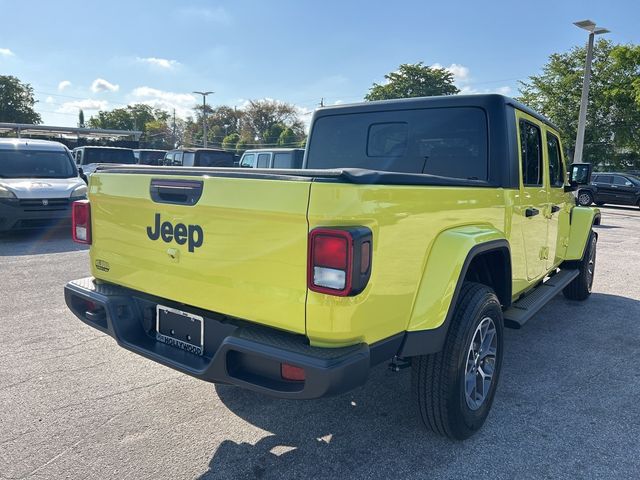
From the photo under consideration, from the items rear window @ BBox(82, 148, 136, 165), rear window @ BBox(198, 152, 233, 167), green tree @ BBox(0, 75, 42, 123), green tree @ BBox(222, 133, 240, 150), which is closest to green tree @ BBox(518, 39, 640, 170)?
rear window @ BBox(198, 152, 233, 167)

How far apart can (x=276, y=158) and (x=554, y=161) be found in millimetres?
10880

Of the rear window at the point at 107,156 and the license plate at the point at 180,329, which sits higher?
the rear window at the point at 107,156

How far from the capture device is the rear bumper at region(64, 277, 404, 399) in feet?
6.45

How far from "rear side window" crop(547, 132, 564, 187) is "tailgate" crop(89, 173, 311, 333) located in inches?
131

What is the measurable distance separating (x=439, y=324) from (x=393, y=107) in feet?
6.58

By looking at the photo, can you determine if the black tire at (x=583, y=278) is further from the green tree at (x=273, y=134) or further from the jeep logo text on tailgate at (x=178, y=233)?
the green tree at (x=273, y=134)

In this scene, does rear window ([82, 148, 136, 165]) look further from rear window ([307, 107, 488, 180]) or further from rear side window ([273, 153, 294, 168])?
rear window ([307, 107, 488, 180])

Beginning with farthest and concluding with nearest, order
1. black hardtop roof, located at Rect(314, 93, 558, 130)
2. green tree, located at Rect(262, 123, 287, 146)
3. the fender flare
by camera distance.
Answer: green tree, located at Rect(262, 123, 287, 146)
black hardtop roof, located at Rect(314, 93, 558, 130)
the fender flare

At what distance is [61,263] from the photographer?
22.6ft

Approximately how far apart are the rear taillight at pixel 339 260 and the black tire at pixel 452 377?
0.88 metres

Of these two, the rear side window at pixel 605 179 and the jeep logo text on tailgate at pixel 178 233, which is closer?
the jeep logo text on tailgate at pixel 178 233

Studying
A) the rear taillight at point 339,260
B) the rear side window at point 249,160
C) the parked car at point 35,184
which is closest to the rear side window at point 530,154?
the rear taillight at point 339,260

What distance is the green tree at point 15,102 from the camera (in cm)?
6091

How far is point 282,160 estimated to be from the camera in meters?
14.7
